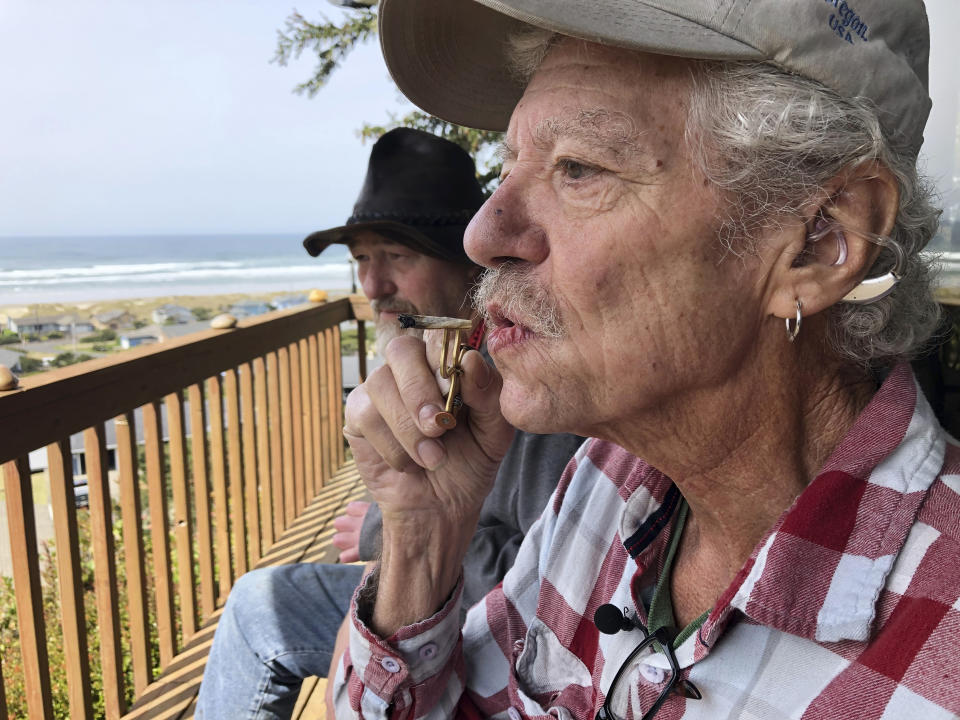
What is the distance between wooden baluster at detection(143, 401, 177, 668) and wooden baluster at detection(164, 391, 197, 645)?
0.08m

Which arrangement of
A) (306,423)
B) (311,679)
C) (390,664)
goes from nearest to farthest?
(390,664) → (311,679) → (306,423)

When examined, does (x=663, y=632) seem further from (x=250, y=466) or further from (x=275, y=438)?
(x=275, y=438)

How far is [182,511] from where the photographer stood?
9.64ft

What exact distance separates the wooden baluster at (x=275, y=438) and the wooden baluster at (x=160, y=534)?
1.17 meters

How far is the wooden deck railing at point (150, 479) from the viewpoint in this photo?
1.89 m

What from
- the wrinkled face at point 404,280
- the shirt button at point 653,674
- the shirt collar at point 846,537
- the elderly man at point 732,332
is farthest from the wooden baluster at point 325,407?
the shirt collar at point 846,537

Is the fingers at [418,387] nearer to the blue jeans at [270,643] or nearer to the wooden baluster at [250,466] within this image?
the blue jeans at [270,643]

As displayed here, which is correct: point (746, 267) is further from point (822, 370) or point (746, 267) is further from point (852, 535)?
point (852, 535)

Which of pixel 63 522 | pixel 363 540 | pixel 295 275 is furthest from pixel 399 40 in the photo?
pixel 295 275

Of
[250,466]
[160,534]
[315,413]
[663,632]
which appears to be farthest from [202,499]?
[663,632]

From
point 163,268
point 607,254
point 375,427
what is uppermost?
point 607,254

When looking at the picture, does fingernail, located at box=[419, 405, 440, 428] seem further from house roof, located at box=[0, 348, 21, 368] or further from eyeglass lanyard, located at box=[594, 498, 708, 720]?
house roof, located at box=[0, 348, 21, 368]

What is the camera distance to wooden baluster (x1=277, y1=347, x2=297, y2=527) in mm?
4066

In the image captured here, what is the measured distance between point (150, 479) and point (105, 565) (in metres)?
0.43
